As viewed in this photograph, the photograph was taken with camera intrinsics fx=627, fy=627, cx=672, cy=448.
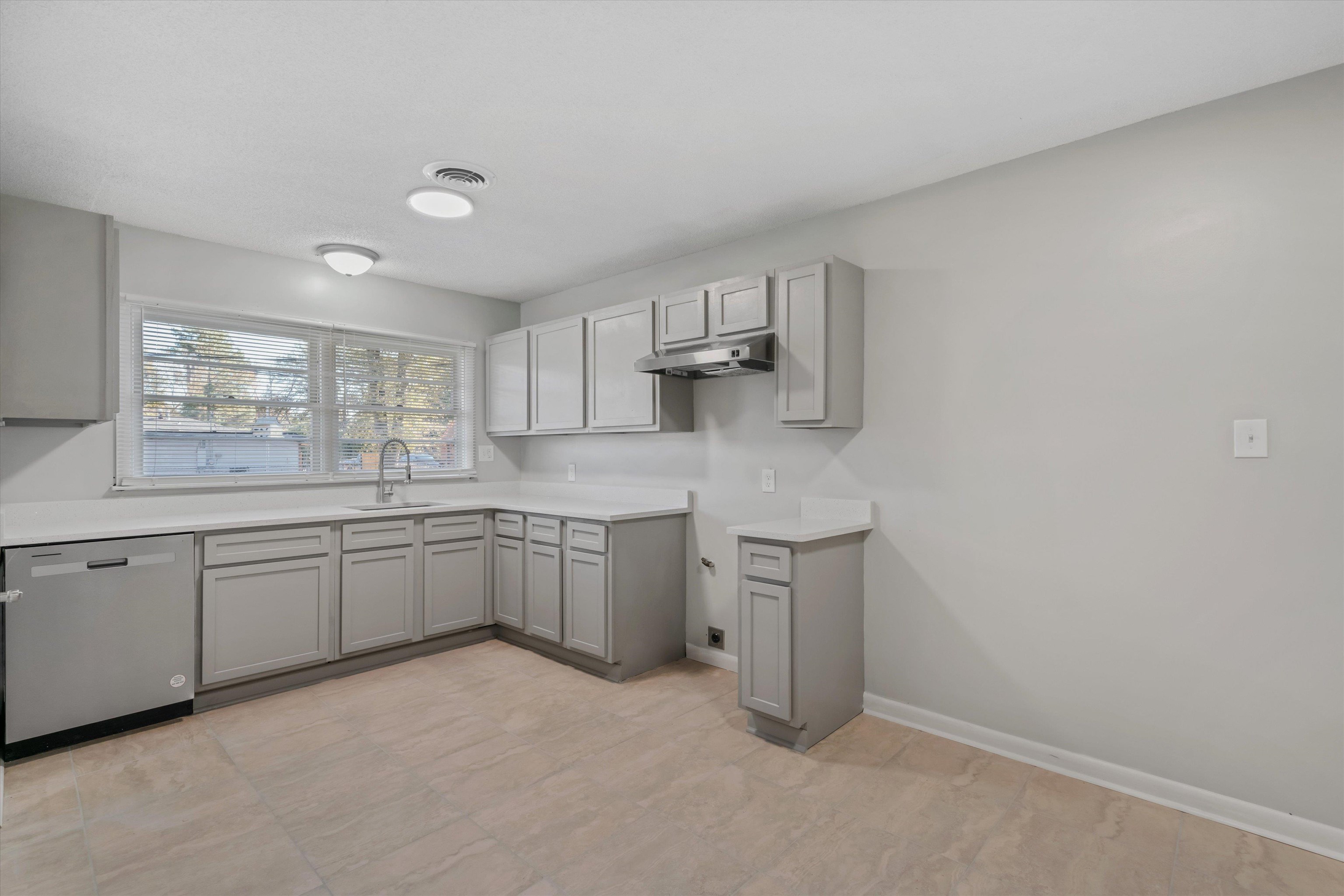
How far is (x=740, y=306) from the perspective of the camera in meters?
3.18

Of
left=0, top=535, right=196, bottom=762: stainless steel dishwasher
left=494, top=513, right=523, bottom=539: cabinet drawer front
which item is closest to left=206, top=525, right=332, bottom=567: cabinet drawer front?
left=0, top=535, right=196, bottom=762: stainless steel dishwasher

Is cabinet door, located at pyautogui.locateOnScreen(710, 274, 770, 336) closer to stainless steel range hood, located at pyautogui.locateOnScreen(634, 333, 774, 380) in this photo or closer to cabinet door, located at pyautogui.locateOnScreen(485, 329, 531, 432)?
stainless steel range hood, located at pyautogui.locateOnScreen(634, 333, 774, 380)

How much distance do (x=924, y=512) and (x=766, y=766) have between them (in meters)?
1.30

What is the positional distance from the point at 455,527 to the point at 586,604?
3.65 feet

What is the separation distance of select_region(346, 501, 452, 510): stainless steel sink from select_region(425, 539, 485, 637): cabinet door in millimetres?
306

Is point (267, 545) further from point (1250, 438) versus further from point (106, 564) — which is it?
point (1250, 438)

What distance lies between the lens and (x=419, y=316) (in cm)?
459

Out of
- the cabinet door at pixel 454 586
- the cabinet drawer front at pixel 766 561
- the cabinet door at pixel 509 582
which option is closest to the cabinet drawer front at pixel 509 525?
the cabinet door at pixel 509 582

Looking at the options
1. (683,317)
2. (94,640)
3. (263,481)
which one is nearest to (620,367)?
(683,317)

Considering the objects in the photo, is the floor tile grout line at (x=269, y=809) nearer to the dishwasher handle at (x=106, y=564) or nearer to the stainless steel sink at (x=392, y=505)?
the dishwasher handle at (x=106, y=564)

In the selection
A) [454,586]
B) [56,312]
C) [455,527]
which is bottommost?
[454,586]

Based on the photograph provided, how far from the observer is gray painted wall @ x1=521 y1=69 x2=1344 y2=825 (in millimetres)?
2033

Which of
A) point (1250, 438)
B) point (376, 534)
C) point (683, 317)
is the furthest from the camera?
point (376, 534)

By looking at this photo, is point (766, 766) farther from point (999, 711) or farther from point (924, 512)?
point (924, 512)
